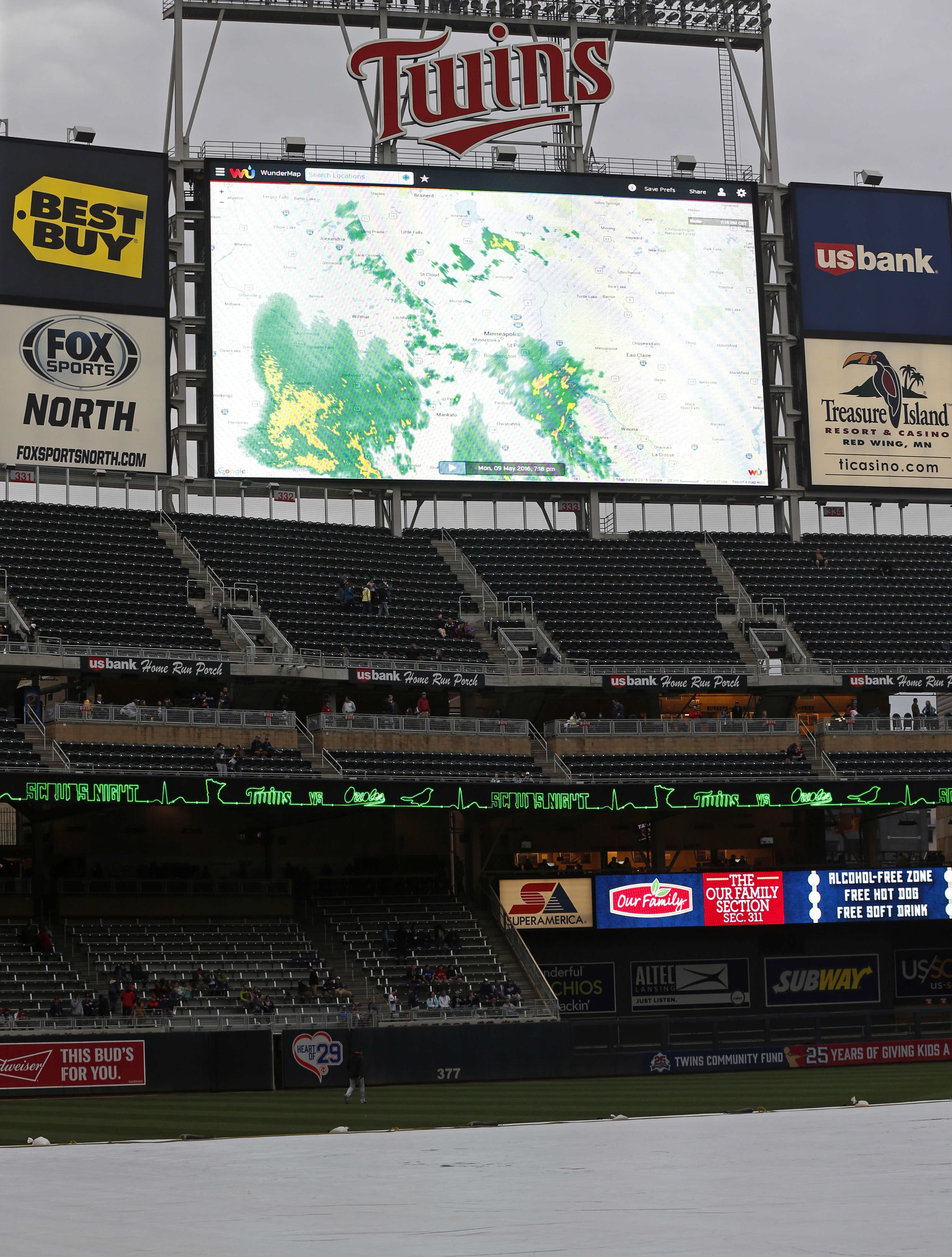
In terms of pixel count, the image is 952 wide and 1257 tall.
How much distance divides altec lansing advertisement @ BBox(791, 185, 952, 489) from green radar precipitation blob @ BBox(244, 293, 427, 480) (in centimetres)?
1311

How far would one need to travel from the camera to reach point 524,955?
4309 cm

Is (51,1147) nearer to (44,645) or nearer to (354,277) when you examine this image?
(44,645)

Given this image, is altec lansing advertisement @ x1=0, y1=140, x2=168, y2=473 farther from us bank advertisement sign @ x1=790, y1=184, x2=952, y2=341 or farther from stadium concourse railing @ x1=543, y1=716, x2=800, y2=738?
us bank advertisement sign @ x1=790, y1=184, x2=952, y2=341

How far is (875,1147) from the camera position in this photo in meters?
18.5

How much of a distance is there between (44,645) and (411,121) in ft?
67.6

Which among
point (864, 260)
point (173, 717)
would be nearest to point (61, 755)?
point (173, 717)

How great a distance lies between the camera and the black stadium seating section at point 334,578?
47656 mm

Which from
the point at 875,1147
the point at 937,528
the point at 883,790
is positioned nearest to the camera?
the point at 875,1147

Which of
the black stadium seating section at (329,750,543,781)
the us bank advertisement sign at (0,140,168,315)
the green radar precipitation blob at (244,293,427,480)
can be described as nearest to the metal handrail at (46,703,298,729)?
the black stadium seating section at (329,750,543,781)

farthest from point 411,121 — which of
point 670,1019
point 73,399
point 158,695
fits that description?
point 670,1019

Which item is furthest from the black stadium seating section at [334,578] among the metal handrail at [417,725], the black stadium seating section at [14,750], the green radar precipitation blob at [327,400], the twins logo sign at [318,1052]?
the twins logo sign at [318,1052]

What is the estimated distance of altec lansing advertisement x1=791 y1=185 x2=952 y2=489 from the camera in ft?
178

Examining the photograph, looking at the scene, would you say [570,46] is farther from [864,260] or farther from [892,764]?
[892,764]

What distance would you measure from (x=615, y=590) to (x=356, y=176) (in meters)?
14.6
